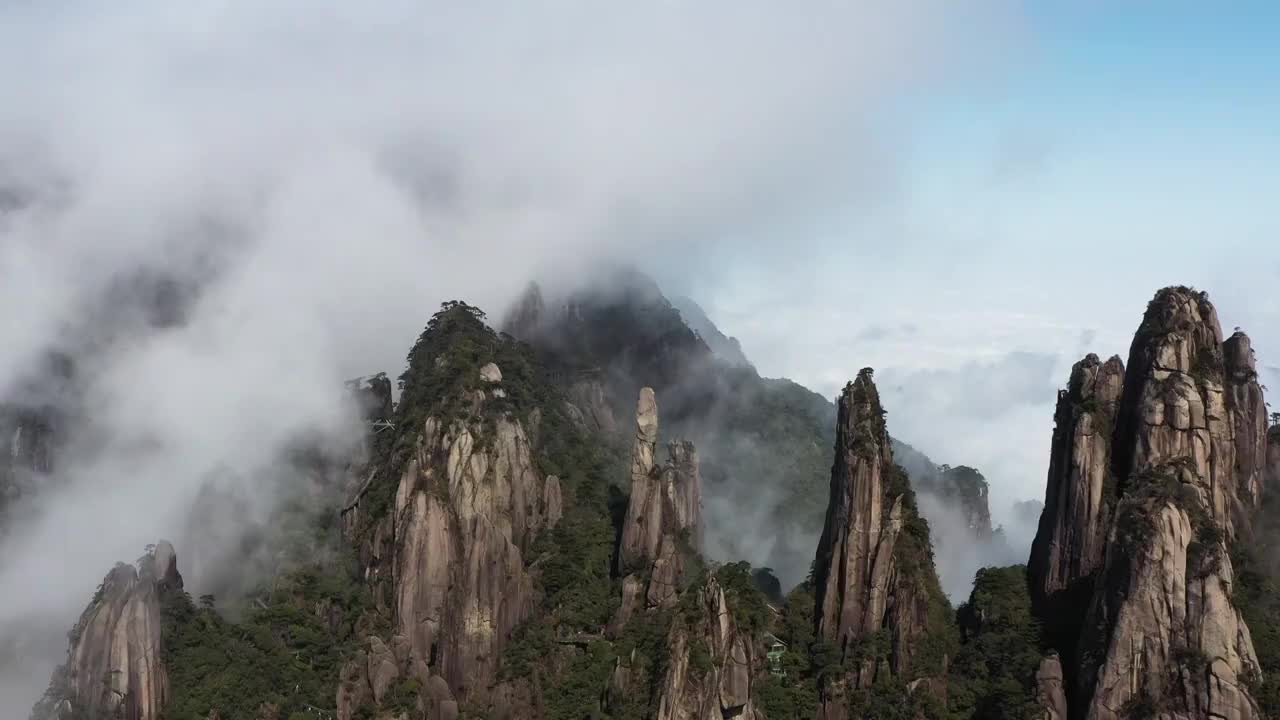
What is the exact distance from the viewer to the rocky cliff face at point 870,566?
267 ft

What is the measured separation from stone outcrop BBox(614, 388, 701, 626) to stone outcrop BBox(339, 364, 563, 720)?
6.44 meters

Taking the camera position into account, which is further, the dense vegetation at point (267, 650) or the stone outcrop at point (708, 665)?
the dense vegetation at point (267, 650)

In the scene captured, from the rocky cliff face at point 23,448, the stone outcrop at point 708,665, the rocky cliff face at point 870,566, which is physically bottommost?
the stone outcrop at point 708,665

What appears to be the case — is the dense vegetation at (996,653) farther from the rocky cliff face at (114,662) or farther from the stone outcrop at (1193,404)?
the rocky cliff face at (114,662)

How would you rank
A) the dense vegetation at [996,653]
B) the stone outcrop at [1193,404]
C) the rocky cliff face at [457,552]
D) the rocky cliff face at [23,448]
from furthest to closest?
the rocky cliff face at [23,448], the rocky cliff face at [457,552], the dense vegetation at [996,653], the stone outcrop at [1193,404]

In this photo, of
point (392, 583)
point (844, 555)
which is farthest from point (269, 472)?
point (844, 555)

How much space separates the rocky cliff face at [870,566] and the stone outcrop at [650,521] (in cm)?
964

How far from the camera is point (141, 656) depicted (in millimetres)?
82438

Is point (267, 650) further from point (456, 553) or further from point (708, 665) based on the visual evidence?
point (708, 665)

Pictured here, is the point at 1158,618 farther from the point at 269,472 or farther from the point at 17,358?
the point at 17,358

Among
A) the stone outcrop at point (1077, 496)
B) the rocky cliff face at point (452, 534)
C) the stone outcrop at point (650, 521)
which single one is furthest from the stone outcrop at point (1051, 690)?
the rocky cliff face at point (452, 534)

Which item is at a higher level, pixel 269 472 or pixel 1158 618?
pixel 269 472

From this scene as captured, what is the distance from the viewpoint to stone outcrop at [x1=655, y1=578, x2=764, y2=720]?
263 feet

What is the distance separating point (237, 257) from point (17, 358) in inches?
815
